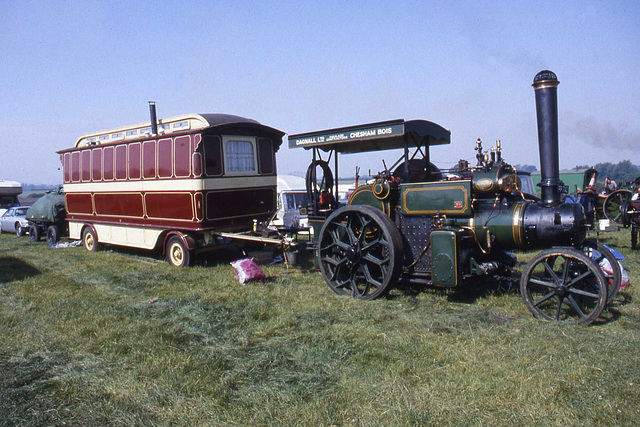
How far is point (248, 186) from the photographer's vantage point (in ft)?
33.4

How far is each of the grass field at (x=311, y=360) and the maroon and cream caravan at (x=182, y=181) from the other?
2.63 metres

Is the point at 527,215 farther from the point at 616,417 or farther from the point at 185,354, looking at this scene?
the point at 185,354

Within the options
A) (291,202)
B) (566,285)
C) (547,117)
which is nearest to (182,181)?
(291,202)

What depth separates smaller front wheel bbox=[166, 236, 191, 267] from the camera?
9.57 m

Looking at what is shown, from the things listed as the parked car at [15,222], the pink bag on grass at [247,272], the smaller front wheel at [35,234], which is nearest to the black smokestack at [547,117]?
the pink bag on grass at [247,272]

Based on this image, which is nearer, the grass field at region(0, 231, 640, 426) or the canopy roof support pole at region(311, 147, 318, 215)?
the grass field at region(0, 231, 640, 426)

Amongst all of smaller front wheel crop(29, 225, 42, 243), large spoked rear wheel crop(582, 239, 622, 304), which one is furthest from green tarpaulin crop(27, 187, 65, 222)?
large spoked rear wheel crop(582, 239, 622, 304)

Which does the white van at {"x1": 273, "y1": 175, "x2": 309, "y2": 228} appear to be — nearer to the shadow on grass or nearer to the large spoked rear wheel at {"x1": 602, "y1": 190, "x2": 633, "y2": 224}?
the shadow on grass

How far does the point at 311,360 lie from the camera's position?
439 centimetres

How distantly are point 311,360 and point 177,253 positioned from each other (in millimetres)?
6222

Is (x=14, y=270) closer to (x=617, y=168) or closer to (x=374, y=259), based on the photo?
(x=374, y=259)

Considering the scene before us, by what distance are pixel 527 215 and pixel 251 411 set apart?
389cm

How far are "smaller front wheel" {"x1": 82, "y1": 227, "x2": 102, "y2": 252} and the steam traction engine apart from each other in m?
7.48

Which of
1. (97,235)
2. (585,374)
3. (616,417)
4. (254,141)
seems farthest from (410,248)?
(97,235)
